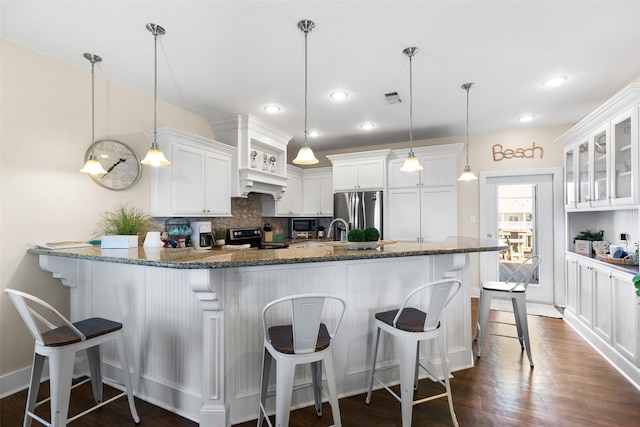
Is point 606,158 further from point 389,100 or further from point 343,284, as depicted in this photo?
point 343,284

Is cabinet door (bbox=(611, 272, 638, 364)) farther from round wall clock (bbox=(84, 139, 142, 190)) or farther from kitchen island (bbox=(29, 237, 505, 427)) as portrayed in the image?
round wall clock (bbox=(84, 139, 142, 190))

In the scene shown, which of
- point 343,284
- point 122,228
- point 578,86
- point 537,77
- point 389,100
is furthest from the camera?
point 389,100

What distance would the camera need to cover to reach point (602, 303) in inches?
116

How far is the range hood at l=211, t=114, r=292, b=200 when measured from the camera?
393 centimetres

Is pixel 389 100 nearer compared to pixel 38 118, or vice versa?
pixel 38 118

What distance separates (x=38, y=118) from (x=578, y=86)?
494 centimetres

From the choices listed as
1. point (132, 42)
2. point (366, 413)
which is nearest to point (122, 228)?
point (132, 42)

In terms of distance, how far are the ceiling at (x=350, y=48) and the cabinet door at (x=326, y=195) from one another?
6.26 feet

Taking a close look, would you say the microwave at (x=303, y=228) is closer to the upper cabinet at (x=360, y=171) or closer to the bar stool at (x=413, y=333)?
the upper cabinet at (x=360, y=171)

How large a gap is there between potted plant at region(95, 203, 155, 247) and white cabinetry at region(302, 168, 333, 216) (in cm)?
288

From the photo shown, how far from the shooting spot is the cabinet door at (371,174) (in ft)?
15.8

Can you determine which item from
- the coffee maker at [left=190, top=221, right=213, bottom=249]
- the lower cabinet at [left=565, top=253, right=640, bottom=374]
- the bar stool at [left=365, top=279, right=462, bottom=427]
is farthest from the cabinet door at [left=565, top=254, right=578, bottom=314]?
the coffee maker at [left=190, top=221, right=213, bottom=249]

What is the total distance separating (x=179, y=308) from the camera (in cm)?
202

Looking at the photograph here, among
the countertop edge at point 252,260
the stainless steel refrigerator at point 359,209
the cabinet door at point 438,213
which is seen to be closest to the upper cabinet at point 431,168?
the cabinet door at point 438,213
